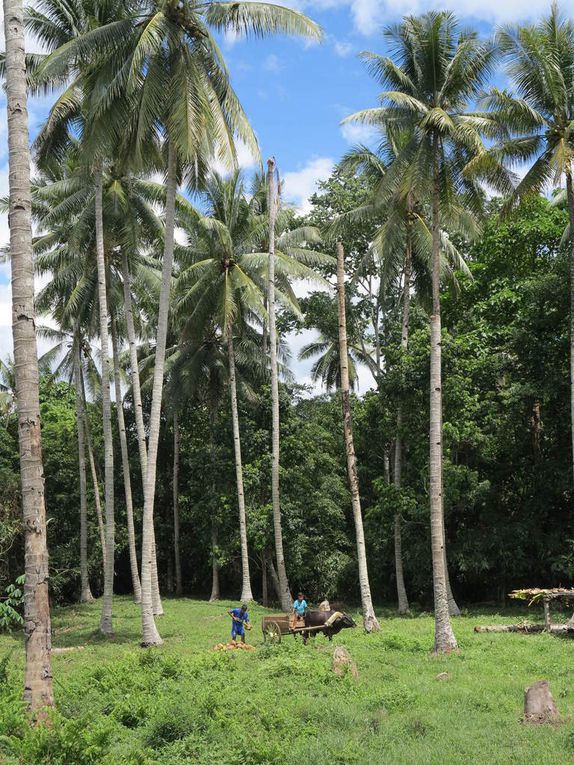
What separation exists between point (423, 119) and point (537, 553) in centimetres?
1474

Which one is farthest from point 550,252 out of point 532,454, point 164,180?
point 164,180

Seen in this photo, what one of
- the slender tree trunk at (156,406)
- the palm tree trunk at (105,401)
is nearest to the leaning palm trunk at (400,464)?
the palm tree trunk at (105,401)

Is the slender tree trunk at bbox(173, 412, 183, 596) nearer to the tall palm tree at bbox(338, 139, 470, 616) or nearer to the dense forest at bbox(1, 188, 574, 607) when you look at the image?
the dense forest at bbox(1, 188, 574, 607)

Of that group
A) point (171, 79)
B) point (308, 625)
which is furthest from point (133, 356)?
point (308, 625)

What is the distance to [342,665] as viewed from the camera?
12.5m

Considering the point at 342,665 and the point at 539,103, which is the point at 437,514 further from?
the point at 539,103

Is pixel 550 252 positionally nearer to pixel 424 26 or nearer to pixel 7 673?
pixel 424 26

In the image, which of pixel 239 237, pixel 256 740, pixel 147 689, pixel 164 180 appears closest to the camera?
pixel 256 740

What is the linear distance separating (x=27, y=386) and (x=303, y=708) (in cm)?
558

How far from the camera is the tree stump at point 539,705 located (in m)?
9.32

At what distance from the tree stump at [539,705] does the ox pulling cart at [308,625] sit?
769 cm

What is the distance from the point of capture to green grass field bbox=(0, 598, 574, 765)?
7891 millimetres

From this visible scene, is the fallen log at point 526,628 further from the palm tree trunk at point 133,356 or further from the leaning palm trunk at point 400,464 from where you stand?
the palm tree trunk at point 133,356

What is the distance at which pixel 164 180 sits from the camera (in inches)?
802
